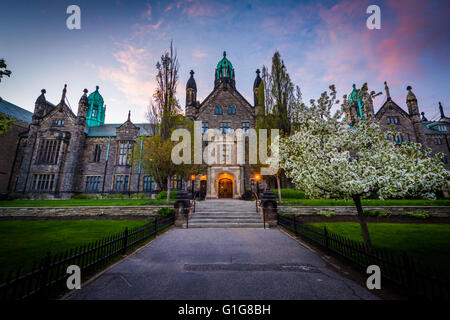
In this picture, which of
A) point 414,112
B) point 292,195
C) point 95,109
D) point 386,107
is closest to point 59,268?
point 292,195

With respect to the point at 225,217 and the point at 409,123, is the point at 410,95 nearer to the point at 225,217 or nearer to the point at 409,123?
the point at 409,123

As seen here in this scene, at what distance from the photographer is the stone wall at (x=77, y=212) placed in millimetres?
12719

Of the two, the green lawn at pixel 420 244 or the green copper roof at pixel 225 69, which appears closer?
the green lawn at pixel 420 244

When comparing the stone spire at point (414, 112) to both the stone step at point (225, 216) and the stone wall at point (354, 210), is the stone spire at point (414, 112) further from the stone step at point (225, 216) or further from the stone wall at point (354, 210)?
the stone step at point (225, 216)

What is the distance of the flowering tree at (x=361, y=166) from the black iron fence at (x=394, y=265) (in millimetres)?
902

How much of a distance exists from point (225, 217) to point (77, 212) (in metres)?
10.5

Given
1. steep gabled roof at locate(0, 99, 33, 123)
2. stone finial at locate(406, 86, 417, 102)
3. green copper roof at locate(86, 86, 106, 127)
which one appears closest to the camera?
stone finial at locate(406, 86, 417, 102)

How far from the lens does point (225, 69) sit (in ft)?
105

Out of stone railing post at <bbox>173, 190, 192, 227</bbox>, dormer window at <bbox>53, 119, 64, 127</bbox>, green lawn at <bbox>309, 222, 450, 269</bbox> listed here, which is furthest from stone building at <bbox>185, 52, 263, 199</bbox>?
dormer window at <bbox>53, 119, 64, 127</bbox>

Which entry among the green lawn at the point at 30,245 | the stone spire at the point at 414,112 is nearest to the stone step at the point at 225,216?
the green lawn at the point at 30,245

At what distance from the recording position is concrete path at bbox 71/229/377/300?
3422 millimetres

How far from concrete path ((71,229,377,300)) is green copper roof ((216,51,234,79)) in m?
30.7

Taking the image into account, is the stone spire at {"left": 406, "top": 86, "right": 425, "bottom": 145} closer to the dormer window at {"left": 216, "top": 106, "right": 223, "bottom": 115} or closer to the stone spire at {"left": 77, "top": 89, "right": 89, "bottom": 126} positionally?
the dormer window at {"left": 216, "top": 106, "right": 223, "bottom": 115}
